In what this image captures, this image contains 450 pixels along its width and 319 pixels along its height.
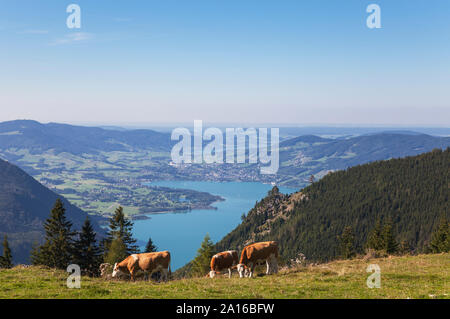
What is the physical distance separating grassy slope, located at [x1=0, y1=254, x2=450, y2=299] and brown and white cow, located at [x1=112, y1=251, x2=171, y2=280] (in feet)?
8.61

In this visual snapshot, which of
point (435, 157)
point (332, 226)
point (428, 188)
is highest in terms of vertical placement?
point (435, 157)

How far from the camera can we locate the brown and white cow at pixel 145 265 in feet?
56.2

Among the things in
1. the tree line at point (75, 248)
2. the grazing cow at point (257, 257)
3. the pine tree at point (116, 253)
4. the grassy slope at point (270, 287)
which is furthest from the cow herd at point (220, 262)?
the pine tree at point (116, 253)

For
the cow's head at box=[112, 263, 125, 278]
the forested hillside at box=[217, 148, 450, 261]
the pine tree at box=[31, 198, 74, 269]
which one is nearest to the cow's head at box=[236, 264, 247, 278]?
the cow's head at box=[112, 263, 125, 278]

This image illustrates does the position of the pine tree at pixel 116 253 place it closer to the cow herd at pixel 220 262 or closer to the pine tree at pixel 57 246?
the pine tree at pixel 57 246

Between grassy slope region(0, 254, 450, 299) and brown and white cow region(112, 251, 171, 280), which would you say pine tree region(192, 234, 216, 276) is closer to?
brown and white cow region(112, 251, 171, 280)
